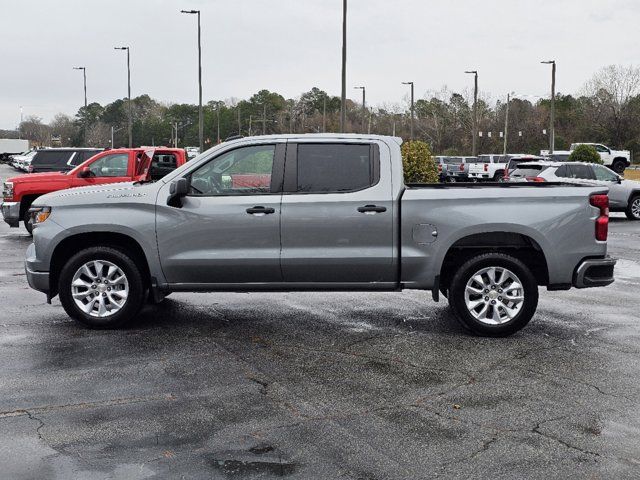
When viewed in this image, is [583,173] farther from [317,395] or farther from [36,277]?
[317,395]

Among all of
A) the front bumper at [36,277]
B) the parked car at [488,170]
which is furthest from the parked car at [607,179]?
the parked car at [488,170]

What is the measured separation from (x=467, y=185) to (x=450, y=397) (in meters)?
2.96

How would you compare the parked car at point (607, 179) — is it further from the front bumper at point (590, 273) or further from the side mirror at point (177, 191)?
the side mirror at point (177, 191)

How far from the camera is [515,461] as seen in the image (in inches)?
184

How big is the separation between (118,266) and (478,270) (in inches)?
143

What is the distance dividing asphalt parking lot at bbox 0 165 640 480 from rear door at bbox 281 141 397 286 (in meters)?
0.64

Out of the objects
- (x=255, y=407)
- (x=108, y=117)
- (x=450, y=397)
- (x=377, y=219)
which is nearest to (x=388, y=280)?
(x=377, y=219)

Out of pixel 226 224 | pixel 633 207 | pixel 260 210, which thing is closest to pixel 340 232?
pixel 260 210

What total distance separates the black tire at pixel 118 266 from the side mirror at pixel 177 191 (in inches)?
29.9

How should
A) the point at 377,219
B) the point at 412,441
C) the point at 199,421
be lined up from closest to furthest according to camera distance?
the point at 412,441
the point at 199,421
the point at 377,219

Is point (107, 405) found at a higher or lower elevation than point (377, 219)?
lower

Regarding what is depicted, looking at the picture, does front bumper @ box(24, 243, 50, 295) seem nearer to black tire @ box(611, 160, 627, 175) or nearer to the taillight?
the taillight

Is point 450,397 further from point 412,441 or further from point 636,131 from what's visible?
point 636,131

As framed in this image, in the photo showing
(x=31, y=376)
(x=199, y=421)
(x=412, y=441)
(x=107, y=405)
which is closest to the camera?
(x=412, y=441)
